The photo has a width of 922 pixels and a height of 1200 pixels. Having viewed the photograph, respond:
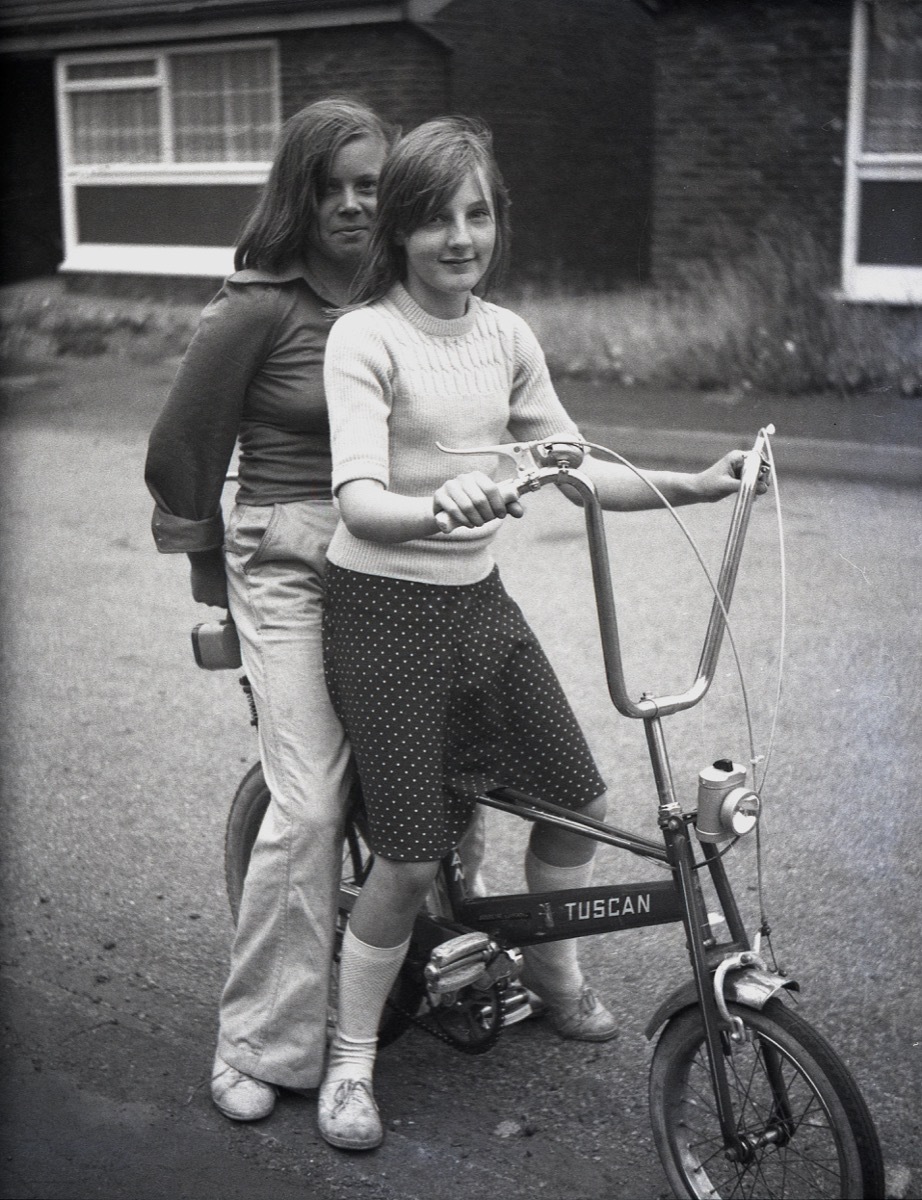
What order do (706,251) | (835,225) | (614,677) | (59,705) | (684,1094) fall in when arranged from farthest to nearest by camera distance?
(706,251), (835,225), (59,705), (684,1094), (614,677)

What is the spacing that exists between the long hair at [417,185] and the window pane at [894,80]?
26.9 feet

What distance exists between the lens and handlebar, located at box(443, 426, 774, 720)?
2219mm

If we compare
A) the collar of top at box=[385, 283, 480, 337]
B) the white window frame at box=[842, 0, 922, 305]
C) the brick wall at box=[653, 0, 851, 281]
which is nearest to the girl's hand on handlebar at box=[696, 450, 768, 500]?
the collar of top at box=[385, 283, 480, 337]

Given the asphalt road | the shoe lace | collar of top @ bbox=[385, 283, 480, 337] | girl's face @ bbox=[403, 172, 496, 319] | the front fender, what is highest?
girl's face @ bbox=[403, 172, 496, 319]

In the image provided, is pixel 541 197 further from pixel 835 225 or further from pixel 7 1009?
pixel 7 1009

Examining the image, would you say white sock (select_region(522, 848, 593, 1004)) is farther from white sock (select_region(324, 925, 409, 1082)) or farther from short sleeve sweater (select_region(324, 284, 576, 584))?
short sleeve sweater (select_region(324, 284, 576, 584))

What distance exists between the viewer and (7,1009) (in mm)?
3336

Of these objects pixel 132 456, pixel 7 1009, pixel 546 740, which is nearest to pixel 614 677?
pixel 546 740

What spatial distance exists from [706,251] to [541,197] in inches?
64.9

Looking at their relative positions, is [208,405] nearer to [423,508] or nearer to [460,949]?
[423,508]

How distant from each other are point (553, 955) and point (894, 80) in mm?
8654

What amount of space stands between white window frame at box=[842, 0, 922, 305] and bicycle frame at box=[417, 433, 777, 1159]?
27.0ft

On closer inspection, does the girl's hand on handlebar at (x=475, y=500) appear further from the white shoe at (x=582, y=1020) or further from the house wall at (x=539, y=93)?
the house wall at (x=539, y=93)

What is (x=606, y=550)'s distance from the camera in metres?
2.33
